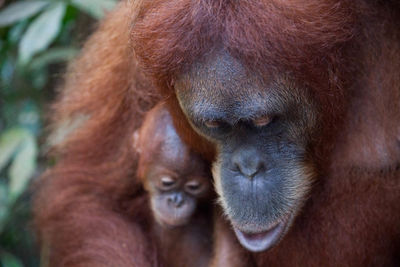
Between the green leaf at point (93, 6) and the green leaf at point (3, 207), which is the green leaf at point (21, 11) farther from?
the green leaf at point (3, 207)

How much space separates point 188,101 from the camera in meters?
1.92

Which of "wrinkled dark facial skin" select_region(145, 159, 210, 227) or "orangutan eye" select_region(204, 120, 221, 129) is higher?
"orangutan eye" select_region(204, 120, 221, 129)

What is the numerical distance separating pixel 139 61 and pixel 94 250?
1054 millimetres

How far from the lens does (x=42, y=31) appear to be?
293 centimetres

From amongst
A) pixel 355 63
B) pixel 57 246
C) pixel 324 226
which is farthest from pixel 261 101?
pixel 57 246

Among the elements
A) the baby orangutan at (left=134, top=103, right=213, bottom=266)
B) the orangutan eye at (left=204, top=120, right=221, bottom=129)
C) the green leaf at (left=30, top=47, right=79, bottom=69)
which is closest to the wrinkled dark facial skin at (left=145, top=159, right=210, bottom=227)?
the baby orangutan at (left=134, top=103, right=213, bottom=266)

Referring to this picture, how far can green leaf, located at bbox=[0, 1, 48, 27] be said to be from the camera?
3.07 m

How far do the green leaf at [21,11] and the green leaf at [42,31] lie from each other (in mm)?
58

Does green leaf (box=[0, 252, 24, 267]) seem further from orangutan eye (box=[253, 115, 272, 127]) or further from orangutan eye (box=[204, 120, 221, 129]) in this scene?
orangutan eye (box=[253, 115, 272, 127])

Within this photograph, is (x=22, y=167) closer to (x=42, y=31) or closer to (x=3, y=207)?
(x=3, y=207)

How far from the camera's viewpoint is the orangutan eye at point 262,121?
185 cm

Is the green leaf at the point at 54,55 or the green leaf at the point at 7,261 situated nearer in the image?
the green leaf at the point at 7,261

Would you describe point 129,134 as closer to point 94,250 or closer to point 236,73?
point 94,250

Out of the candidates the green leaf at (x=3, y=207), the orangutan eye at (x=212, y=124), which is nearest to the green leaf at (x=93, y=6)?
the green leaf at (x=3, y=207)
